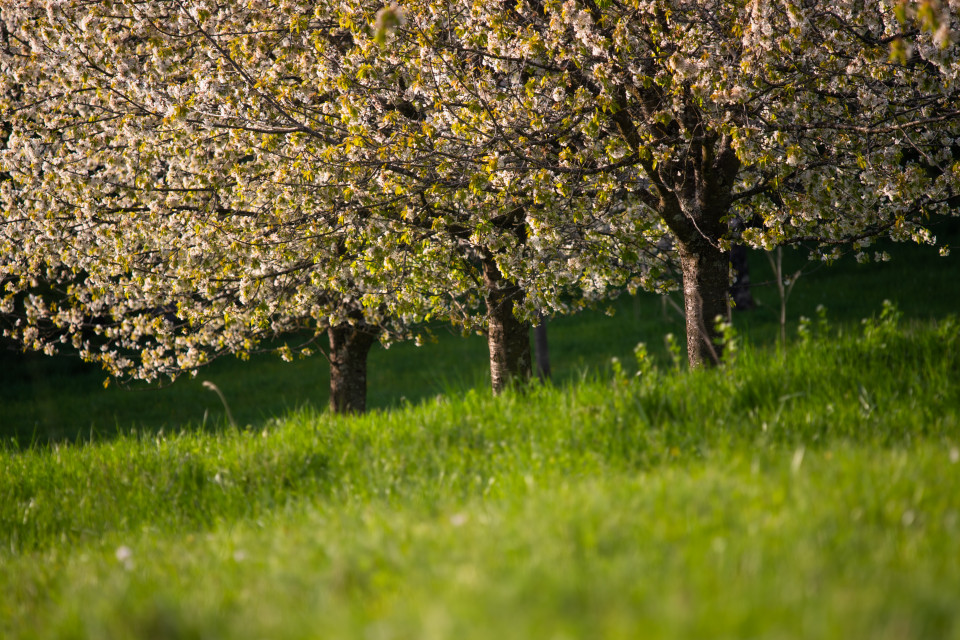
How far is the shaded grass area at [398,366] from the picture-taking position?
806 inches

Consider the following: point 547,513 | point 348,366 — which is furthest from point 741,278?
point 547,513

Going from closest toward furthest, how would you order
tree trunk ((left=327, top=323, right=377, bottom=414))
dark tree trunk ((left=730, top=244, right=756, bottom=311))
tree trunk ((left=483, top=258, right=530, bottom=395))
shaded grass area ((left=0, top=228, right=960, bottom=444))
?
tree trunk ((left=483, top=258, right=530, bottom=395)) → tree trunk ((left=327, top=323, right=377, bottom=414)) → shaded grass area ((left=0, top=228, right=960, bottom=444)) → dark tree trunk ((left=730, top=244, right=756, bottom=311))

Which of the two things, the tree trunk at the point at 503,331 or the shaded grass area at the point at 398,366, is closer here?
the tree trunk at the point at 503,331

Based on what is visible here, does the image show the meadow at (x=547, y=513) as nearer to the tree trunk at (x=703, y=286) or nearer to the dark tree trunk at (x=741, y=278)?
the tree trunk at (x=703, y=286)

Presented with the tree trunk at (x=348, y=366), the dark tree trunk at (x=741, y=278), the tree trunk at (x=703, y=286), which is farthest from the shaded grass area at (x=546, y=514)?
the dark tree trunk at (x=741, y=278)

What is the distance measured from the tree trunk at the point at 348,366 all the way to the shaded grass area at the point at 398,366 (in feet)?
19.3

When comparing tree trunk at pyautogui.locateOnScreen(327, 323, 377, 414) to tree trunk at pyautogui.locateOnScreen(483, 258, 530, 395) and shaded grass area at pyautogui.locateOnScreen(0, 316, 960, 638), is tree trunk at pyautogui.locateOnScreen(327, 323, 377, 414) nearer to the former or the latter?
tree trunk at pyautogui.locateOnScreen(483, 258, 530, 395)

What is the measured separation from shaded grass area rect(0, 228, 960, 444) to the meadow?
41.9 ft

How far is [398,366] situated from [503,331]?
13.3 m

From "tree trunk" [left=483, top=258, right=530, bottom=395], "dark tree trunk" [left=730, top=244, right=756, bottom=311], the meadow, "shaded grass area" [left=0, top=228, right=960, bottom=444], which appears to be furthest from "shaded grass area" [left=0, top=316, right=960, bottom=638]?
"dark tree trunk" [left=730, top=244, right=756, bottom=311]

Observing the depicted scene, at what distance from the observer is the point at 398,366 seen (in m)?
24.1

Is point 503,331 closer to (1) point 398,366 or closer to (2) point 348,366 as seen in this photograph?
A: (2) point 348,366

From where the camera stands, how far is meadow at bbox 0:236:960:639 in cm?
281

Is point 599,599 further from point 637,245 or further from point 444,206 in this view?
point 637,245
